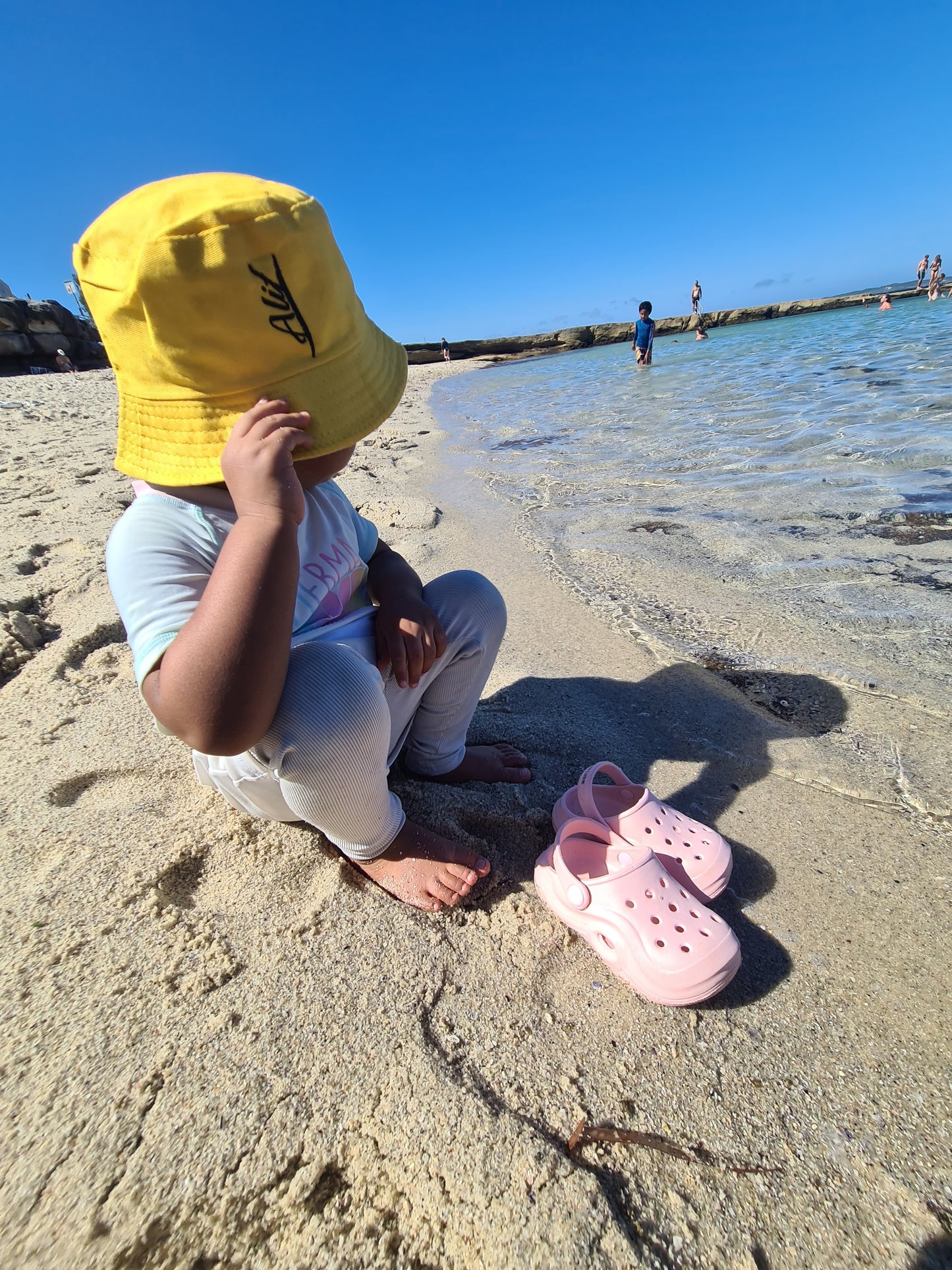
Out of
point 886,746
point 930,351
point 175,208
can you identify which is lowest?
point 930,351

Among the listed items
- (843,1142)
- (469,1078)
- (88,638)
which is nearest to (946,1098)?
(843,1142)

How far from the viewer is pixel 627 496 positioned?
381 centimetres

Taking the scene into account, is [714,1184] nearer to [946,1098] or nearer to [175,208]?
[946,1098]

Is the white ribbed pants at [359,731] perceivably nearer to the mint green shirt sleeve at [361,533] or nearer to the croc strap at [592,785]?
the mint green shirt sleeve at [361,533]

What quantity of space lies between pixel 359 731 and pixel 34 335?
22.8m

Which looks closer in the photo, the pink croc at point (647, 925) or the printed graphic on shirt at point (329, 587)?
the pink croc at point (647, 925)

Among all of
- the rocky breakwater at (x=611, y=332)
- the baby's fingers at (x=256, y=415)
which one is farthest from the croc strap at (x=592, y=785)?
the rocky breakwater at (x=611, y=332)

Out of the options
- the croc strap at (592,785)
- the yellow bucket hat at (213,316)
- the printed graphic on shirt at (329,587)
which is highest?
the yellow bucket hat at (213,316)

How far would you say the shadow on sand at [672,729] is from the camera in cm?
136

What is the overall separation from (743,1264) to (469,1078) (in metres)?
0.37

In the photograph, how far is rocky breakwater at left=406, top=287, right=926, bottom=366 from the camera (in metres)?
35.6

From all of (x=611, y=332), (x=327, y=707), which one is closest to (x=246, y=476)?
(x=327, y=707)

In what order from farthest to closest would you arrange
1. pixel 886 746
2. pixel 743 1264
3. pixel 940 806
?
pixel 886 746 < pixel 940 806 < pixel 743 1264

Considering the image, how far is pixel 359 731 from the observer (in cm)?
105
